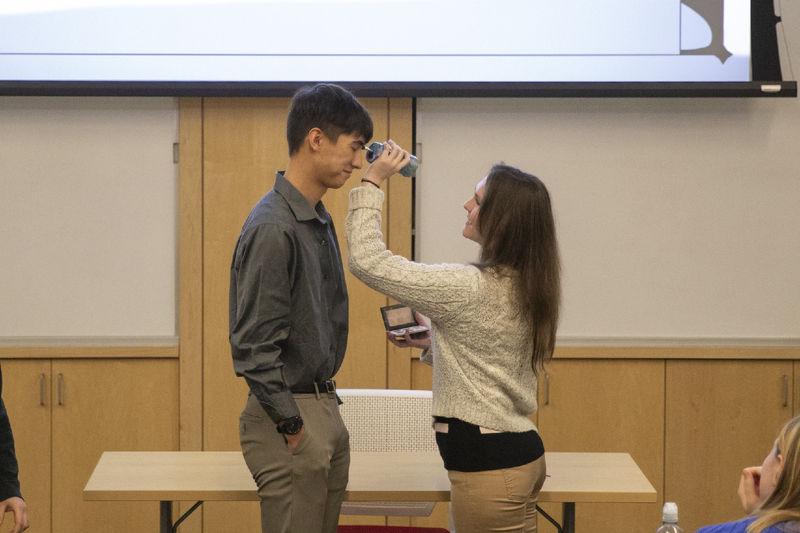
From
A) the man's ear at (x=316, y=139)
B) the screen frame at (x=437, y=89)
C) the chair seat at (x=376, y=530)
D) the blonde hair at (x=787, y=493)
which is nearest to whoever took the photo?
the blonde hair at (x=787, y=493)

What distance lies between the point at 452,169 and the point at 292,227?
1752 millimetres

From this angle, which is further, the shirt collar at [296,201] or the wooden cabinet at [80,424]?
the wooden cabinet at [80,424]

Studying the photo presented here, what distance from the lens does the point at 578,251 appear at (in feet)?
12.8

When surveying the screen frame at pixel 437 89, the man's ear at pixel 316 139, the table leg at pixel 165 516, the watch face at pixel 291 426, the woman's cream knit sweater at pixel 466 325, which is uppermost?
the screen frame at pixel 437 89

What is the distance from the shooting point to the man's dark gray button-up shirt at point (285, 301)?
2.15 m

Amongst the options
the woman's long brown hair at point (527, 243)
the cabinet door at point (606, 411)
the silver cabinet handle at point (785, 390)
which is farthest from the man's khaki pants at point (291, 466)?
the silver cabinet handle at point (785, 390)

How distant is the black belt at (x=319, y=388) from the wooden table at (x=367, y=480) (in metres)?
0.30

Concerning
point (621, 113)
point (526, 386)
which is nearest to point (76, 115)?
point (621, 113)

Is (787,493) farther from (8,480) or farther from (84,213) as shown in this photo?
(84,213)

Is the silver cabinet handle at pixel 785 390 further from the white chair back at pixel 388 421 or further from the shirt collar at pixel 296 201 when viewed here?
the shirt collar at pixel 296 201

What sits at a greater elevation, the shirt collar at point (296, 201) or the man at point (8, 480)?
the shirt collar at point (296, 201)

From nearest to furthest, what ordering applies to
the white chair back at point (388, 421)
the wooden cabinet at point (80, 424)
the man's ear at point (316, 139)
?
the man's ear at point (316, 139)
the white chair back at point (388, 421)
the wooden cabinet at point (80, 424)

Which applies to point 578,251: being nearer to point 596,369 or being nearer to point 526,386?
point 596,369

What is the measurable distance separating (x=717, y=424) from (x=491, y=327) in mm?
2034
